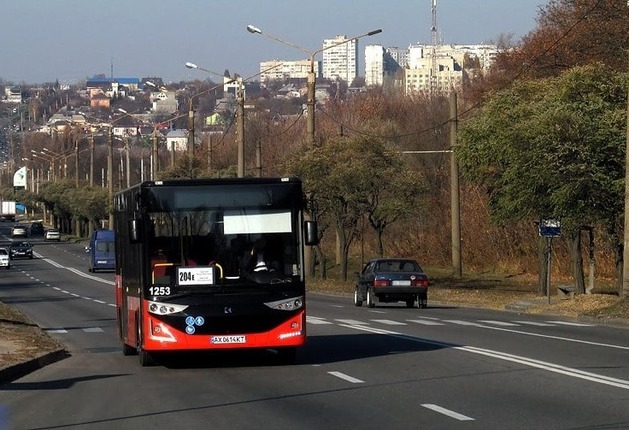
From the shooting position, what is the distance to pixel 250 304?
19.2 meters

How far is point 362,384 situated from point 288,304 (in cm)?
264

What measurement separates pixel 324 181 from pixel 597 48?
13596 mm

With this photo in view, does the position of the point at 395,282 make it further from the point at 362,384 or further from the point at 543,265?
the point at 362,384

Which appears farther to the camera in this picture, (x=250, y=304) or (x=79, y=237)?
(x=79, y=237)

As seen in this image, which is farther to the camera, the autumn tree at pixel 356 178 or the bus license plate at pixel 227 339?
the autumn tree at pixel 356 178

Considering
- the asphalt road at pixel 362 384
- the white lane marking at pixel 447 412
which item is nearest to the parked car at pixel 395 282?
the asphalt road at pixel 362 384

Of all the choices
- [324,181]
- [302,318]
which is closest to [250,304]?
[302,318]

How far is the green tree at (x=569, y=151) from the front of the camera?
37219 mm

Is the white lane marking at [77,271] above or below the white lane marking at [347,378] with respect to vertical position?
below

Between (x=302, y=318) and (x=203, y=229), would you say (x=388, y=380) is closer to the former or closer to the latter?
(x=302, y=318)

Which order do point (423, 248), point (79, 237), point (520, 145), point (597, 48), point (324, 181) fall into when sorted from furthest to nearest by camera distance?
point (79, 237) < point (423, 248) < point (597, 48) < point (324, 181) < point (520, 145)

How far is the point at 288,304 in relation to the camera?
19328 mm

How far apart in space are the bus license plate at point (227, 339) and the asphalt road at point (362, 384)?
0.46 m

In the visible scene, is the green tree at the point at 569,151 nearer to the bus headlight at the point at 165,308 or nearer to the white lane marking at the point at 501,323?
the white lane marking at the point at 501,323
